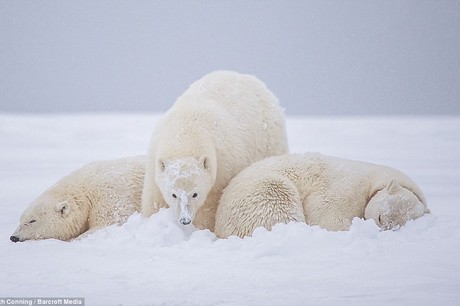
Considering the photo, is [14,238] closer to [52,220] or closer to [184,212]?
[52,220]

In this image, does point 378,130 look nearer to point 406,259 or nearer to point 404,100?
point 406,259

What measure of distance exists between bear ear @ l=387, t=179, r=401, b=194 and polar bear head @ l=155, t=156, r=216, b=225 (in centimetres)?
158

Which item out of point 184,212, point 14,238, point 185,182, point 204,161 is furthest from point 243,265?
point 14,238

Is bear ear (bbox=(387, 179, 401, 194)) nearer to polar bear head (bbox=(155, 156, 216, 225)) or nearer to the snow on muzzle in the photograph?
polar bear head (bbox=(155, 156, 216, 225))

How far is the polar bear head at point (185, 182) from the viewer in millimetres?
5859

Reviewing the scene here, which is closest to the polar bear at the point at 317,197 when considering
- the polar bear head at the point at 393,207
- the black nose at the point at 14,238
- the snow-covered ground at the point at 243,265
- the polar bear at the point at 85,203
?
the polar bear head at the point at 393,207

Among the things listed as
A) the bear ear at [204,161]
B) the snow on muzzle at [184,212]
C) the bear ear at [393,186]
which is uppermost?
the bear ear at [204,161]

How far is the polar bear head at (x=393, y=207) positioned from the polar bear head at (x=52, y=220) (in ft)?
9.29

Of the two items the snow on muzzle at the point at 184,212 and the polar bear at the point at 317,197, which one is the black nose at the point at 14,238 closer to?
the snow on muzzle at the point at 184,212

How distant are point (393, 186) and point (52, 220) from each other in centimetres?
324

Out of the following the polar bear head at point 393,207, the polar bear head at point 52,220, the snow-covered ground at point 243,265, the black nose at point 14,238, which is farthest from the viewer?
the polar bear head at point 52,220

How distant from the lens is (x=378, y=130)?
24.2 meters

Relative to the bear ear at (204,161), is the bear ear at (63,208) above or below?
below

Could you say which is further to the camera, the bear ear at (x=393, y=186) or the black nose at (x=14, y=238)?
the black nose at (x=14, y=238)
